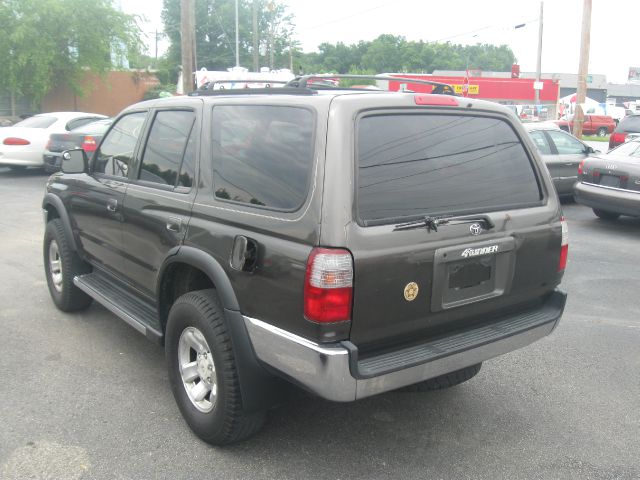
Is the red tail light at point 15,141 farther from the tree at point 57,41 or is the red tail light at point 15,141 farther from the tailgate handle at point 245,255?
the tailgate handle at point 245,255

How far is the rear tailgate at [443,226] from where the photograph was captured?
9.45ft

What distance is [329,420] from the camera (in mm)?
3699

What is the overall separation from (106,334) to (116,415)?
1.41 meters

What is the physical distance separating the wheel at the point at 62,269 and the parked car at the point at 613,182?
7526 millimetres

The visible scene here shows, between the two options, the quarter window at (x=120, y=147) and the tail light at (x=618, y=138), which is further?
the tail light at (x=618, y=138)

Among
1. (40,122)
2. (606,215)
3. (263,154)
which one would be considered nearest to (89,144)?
(40,122)

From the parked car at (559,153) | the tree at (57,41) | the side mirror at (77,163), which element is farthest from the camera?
the tree at (57,41)

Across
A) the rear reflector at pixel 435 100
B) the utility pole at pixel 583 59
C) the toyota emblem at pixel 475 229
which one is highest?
the utility pole at pixel 583 59

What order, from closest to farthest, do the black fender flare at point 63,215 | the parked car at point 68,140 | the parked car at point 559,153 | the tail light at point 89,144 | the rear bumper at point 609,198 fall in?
the black fender flare at point 63,215, the rear bumper at point 609,198, the parked car at point 559,153, the tail light at point 89,144, the parked car at point 68,140

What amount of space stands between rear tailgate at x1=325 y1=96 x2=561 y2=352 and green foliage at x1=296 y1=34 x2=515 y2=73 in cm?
8942

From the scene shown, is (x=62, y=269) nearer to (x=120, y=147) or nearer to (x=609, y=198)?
(x=120, y=147)

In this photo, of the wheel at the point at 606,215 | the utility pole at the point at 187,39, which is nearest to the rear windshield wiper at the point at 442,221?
the wheel at the point at 606,215

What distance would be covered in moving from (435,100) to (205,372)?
1885mm

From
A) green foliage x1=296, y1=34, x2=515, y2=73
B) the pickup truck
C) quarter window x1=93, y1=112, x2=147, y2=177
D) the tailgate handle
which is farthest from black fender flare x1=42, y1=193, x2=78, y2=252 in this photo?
green foliage x1=296, y1=34, x2=515, y2=73
